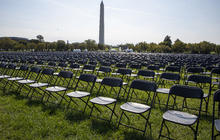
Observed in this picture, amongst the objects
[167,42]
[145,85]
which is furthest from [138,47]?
[145,85]

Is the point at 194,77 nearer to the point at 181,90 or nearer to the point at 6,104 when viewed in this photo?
the point at 181,90

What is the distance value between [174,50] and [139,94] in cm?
7480

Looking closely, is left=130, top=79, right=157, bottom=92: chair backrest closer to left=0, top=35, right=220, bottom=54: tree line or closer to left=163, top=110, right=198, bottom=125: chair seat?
left=163, top=110, right=198, bottom=125: chair seat

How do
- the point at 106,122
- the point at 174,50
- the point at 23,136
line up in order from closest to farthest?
the point at 23,136 < the point at 106,122 < the point at 174,50

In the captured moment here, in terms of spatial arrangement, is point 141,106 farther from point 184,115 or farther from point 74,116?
point 74,116

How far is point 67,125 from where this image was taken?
345 centimetres

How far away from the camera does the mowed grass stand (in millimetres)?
3064

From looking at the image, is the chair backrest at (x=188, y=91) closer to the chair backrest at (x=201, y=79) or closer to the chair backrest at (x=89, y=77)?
the chair backrest at (x=201, y=79)

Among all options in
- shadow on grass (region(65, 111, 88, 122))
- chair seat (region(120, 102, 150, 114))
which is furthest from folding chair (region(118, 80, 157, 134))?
shadow on grass (region(65, 111, 88, 122))

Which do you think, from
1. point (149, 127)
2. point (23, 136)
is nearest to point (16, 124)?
point (23, 136)

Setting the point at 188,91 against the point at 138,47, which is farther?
the point at 138,47

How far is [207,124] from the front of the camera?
3508 mm

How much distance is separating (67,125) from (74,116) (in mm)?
483

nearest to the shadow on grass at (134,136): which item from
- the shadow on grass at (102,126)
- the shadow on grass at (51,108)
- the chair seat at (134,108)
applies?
the shadow on grass at (102,126)
